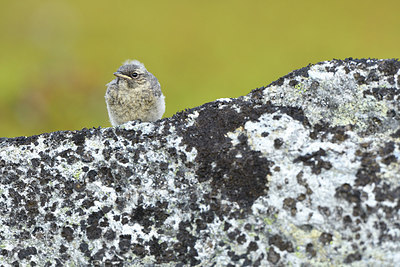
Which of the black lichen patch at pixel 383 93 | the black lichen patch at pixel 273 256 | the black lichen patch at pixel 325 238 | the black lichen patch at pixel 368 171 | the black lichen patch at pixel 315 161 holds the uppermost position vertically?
the black lichen patch at pixel 383 93

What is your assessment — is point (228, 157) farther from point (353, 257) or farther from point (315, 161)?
point (353, 257)

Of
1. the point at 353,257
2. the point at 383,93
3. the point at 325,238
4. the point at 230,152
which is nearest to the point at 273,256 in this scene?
the point at 325,238

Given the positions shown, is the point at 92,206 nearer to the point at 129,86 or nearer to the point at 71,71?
the point at 129,86

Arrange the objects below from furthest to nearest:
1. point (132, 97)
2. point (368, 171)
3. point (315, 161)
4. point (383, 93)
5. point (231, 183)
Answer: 1. point (132, 97)
2. point (383, 93)
3. point (231, 183)
4. point (315, 161)
5. point (368, 171)

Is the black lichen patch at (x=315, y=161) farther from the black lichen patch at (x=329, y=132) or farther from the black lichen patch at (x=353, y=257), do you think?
the black lichen patch at (x=353, y=257)

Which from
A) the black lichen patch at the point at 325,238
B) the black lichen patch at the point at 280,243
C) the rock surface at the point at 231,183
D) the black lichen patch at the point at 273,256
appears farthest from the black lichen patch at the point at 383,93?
the black lichen patch at the point at 273,256

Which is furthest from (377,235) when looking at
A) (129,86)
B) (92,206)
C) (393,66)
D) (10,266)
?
(129,86)

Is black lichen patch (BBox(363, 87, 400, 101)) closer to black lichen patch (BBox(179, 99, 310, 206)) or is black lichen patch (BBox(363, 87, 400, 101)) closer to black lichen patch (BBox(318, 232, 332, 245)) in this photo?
black lichen patch (BBox(179, 99, 310, 206))
